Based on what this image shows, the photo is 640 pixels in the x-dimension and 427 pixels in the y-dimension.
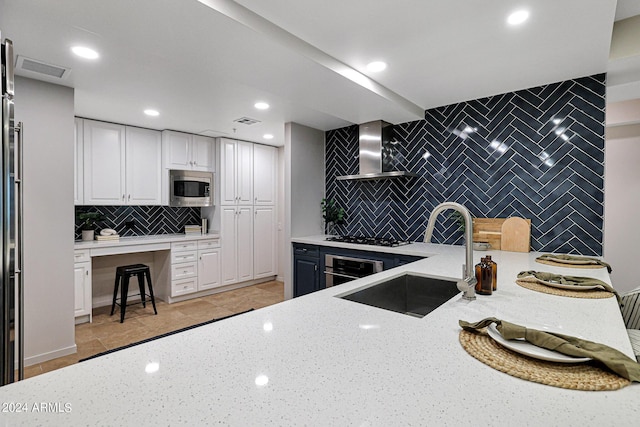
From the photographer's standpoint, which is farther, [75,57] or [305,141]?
[305,141]

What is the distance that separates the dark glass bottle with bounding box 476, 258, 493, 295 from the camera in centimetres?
139

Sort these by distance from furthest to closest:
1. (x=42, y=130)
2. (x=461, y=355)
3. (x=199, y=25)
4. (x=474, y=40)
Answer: (x=42, y=130) < (x=474, y=40) < (x=199, y=25) < (x=461, y=355)

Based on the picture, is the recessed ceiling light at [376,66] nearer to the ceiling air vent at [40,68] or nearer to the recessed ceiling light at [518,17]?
the recessed ceiling light at [518,17]

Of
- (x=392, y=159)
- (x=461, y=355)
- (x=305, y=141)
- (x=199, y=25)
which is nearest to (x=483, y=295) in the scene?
(x=461, y=355)

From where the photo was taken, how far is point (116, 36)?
176 cm

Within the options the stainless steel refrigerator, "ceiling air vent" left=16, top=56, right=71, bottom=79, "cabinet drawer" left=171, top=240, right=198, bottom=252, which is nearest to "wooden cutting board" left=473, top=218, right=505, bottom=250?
the stainless steel refrigerator

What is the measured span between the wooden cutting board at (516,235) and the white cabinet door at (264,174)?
344 cm

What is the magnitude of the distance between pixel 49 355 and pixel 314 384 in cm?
302

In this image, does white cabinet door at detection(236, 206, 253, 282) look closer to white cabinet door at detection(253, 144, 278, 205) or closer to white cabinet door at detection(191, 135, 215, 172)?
white cabinet door at detection(253, 144, 278, 205)

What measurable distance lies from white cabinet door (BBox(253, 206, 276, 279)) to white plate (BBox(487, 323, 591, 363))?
174 inches

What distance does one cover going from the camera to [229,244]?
4.73 meters

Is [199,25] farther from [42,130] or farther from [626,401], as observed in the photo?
[626,401]

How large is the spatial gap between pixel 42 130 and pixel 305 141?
2559 mm

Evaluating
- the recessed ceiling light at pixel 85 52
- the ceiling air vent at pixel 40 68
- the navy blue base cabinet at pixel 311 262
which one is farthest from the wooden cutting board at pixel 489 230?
the ceiling air vent at pixel 40 68
